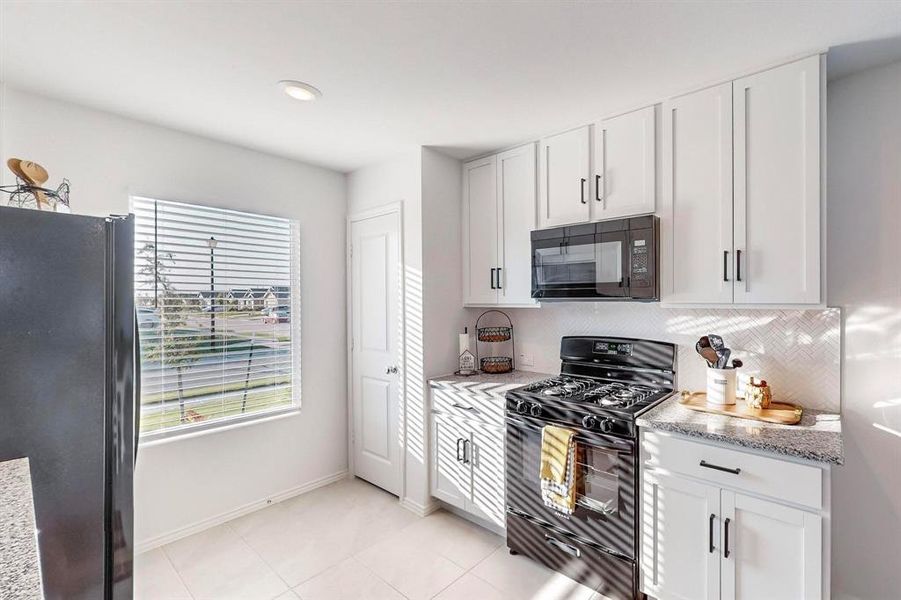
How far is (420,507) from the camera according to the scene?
2.92 metres

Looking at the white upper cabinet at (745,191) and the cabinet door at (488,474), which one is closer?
the white upper cabinet at (745,191)

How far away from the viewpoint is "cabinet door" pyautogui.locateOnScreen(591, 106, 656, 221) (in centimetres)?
224

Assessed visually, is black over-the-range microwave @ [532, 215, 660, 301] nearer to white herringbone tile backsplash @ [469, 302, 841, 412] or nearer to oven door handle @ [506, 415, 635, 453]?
white herringbone tile backsplash @ [469, 302, 841, 412]

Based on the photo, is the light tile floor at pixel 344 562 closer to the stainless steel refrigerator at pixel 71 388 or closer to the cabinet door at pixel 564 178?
the stainless steel refrigerator at pixel 71 388

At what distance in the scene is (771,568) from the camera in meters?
1.64

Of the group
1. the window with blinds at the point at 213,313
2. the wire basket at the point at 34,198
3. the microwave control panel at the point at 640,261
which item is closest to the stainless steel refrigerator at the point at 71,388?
the wire basket at the point at 34,198

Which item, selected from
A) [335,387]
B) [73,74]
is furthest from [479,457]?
[73,74]

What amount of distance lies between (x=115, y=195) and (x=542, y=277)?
8.22ft

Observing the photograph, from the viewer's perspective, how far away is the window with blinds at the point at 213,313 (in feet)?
8.31

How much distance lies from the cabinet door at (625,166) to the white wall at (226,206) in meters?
2.06

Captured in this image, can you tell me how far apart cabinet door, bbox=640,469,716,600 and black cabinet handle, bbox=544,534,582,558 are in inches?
12.4

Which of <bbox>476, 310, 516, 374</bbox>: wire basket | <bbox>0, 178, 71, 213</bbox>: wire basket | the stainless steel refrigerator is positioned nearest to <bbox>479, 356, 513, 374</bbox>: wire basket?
<bbox>476, 310, 516, 374</bbox>: wire basket

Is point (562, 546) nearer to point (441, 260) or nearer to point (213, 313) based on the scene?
point (441, 260)

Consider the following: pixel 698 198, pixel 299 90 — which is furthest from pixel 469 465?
pixel 299 90
